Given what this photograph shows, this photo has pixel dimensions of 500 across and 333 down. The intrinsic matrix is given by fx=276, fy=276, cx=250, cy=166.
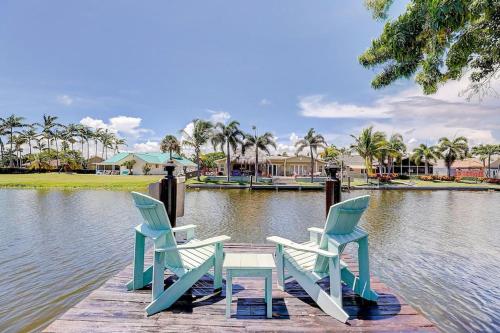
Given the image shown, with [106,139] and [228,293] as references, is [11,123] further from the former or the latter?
[228,293]

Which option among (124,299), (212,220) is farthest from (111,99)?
(124,299)

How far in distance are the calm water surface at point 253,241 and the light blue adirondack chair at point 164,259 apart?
6.72 feet

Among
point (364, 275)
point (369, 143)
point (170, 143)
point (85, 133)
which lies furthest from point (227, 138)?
point (85, 133)

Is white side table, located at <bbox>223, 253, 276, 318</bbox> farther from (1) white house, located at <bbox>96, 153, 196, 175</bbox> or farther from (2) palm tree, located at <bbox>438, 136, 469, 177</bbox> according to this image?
(2) palm tree, located at <bbox>438, 136, 469, 177</bbox>

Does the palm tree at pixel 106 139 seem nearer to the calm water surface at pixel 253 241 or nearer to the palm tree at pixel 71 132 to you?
the palm tree at pixel 71 132

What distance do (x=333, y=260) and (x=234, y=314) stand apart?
1233 millimetres

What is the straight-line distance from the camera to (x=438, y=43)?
3771mm

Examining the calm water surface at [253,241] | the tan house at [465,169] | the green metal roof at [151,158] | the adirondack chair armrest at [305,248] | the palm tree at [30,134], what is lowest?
the calm water surface at [253,241]

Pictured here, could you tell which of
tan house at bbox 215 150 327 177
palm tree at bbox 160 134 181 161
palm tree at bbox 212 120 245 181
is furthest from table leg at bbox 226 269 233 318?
palm tree at bbox 160 134 181 161

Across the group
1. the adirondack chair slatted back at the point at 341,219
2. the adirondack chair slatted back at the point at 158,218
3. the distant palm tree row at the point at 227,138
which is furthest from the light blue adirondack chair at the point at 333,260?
the distant palm tree row at the point at 227,138

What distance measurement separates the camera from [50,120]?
173 feet

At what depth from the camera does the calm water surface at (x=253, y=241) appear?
4449 mm

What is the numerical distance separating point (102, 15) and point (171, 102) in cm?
1806

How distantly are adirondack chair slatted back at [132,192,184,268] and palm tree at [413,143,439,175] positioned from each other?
56399mm
